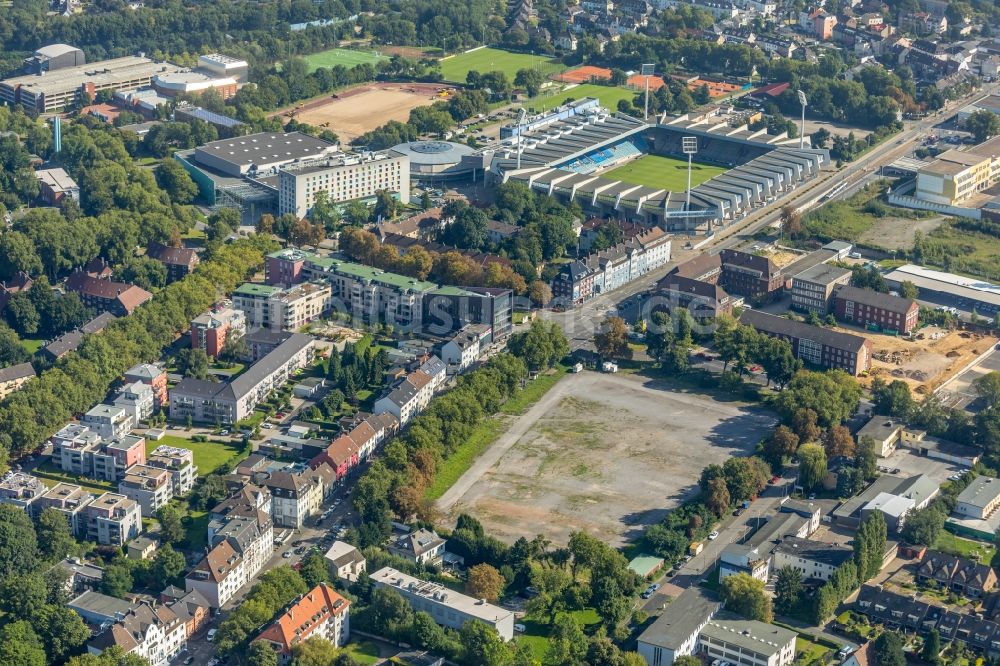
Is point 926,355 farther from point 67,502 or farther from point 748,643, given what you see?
point 67,502

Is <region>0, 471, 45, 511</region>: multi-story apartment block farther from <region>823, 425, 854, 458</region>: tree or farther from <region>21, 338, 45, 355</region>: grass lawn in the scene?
<region>823, 425, 854, 458</region>: tree

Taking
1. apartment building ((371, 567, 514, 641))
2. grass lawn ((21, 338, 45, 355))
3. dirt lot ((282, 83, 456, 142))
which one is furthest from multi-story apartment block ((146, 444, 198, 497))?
dirt lot ((282, 83, 456, 142))

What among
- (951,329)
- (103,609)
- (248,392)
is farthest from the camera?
(951,329)

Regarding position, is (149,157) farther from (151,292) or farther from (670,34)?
(670,34)

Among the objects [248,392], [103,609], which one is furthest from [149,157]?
[103,609]

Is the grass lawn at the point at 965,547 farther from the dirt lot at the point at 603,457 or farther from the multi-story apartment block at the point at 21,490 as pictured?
the multi-story apartment block at the point at 21,490

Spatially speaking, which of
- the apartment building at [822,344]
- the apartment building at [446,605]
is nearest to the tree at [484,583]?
the apartment building at [446,605]
